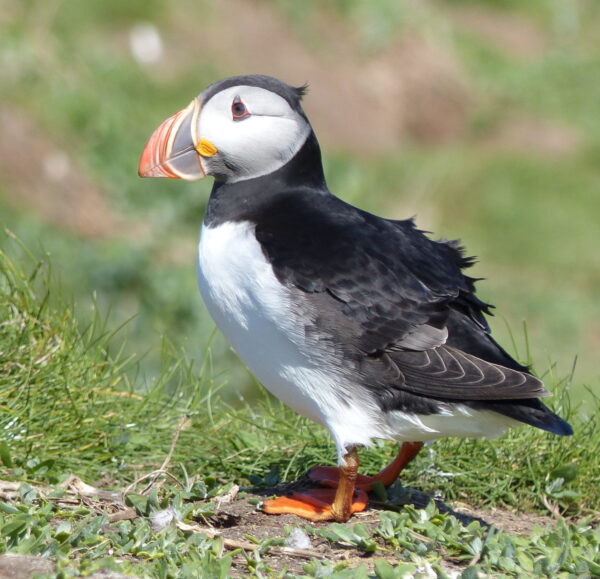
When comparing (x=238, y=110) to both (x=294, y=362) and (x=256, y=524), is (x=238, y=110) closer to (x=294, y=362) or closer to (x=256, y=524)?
(x=294, y=362)

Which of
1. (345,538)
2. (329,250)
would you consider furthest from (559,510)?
(329,250)

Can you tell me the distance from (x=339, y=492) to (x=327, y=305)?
67 cm

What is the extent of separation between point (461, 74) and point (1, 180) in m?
8.75

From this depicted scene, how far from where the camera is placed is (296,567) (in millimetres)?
3520

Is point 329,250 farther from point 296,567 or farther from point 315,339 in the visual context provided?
point 296,567

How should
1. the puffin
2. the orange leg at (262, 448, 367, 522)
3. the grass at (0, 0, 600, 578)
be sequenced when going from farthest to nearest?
the orange leg at (262, 448, 367, 522)
the puffin
the grass at (0, 0, 600, 578)

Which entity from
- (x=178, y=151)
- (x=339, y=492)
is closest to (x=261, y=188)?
(x=178, y=151)

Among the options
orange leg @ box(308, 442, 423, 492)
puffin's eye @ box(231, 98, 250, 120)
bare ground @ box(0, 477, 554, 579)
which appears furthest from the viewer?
orange leg @ box(308, 442, 423, 492)

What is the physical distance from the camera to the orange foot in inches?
155

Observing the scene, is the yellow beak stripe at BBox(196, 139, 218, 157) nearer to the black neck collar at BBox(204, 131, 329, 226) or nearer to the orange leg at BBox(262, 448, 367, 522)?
the black neck collar at BBox(204, 131, 329, 226)

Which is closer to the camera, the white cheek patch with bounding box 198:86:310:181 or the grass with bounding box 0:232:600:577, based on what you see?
the grass with bounding box 0:232:600:577

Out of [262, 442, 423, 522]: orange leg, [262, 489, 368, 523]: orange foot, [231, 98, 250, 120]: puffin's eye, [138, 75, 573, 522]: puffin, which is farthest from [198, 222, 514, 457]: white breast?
[231, 98, 250, 120]: puffin's eye

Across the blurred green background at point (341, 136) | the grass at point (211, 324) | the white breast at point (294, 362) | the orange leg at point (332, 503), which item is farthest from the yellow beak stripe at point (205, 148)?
the blurred green background at point (341, 136)

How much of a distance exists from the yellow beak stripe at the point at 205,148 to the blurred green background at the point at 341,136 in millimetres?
1692
